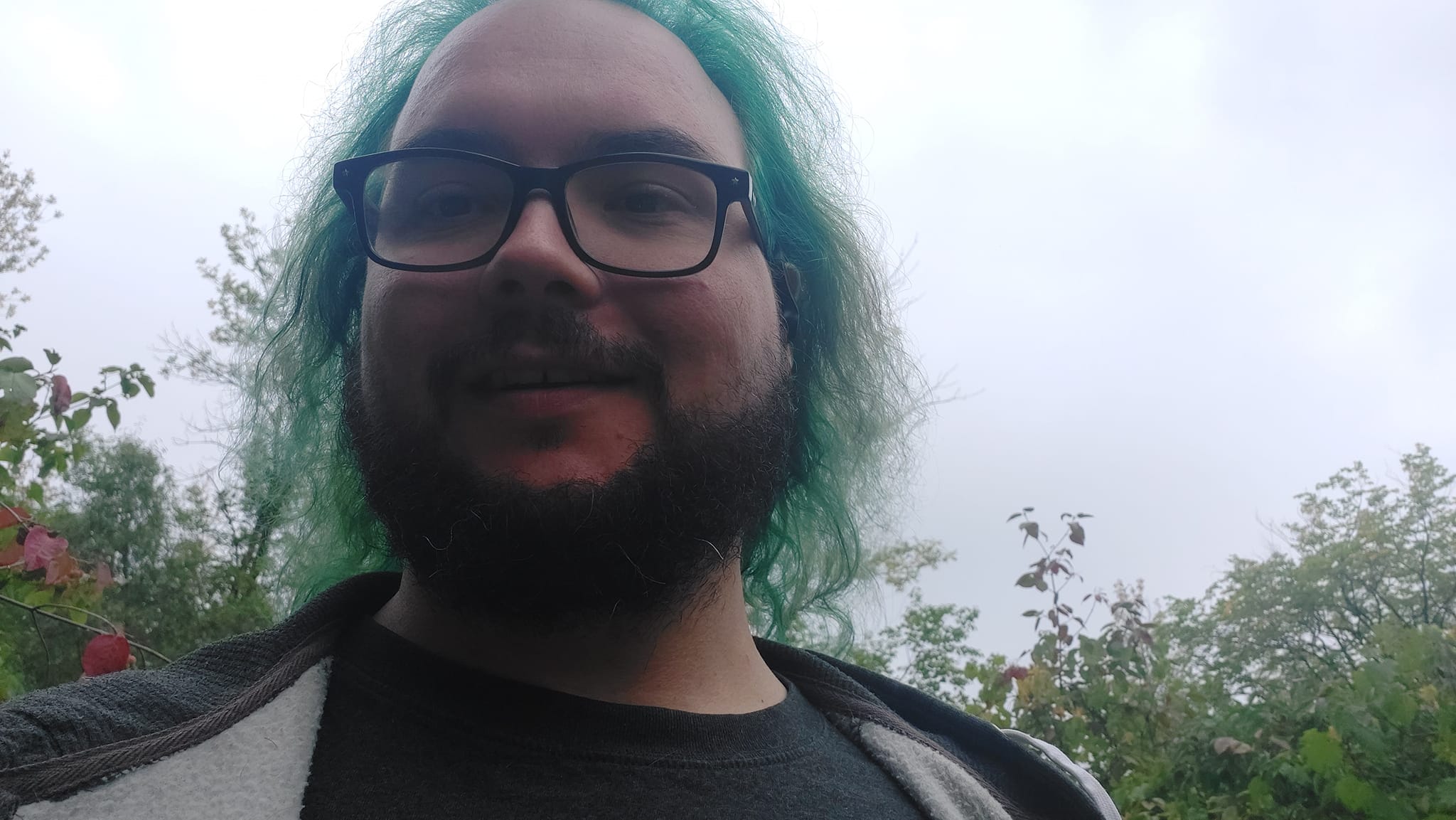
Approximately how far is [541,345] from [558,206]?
0.66 feet

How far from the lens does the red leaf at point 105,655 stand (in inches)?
61.2

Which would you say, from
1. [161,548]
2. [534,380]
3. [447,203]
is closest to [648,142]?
[447,203]

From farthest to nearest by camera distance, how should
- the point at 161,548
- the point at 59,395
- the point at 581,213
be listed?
the point at 161,548 < the point at 59,395 < the point at 581,213

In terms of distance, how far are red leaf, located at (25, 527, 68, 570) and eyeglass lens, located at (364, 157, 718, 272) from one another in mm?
1065

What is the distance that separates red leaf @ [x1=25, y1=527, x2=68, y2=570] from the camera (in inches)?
69.2

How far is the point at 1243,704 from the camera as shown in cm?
209

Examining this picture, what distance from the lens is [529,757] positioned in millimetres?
1021

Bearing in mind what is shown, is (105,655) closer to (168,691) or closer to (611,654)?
(168,691)

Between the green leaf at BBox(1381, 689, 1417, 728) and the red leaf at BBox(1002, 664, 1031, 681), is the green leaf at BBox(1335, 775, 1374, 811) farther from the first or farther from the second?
the red leaf at BBox(1002, 664, 1031, 681)

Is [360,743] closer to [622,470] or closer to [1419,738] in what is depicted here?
[622,470]

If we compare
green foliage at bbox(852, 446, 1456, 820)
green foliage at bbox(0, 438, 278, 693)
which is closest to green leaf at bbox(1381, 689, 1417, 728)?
green foliage at bbox(852, 446, 1456, 820)

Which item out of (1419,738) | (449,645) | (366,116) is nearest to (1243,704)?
(1419,738)

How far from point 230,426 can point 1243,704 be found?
2.43 meters

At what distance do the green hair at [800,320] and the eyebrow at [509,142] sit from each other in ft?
1.08
